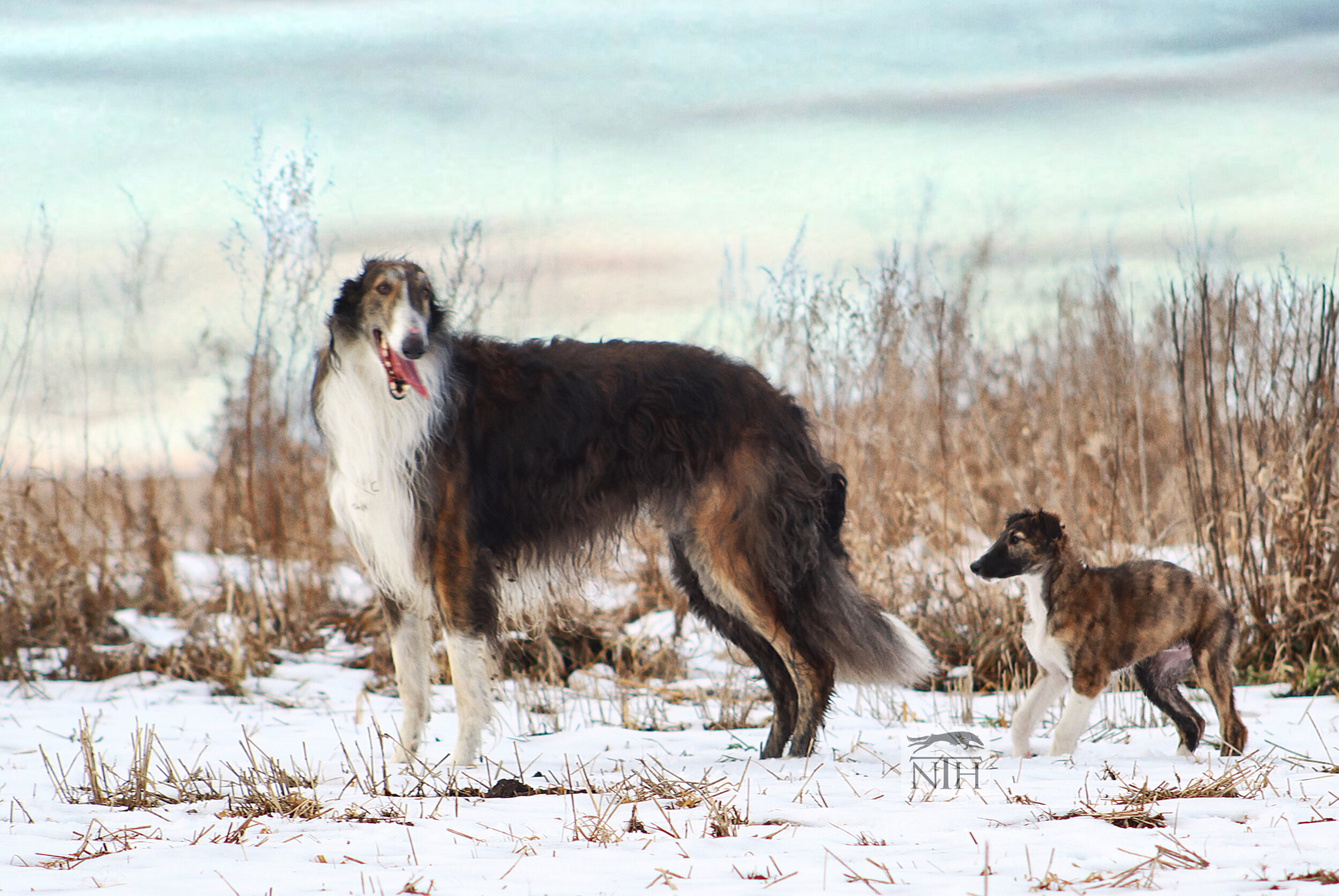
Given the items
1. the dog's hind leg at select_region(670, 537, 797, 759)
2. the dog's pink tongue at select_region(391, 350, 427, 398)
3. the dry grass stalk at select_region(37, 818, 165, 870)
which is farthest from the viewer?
the dog's hind leg at select_region(670, 537, 797, 759)

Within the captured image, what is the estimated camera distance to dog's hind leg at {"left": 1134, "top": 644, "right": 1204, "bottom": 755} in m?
4.29

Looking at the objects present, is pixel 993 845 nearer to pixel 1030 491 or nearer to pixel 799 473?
pixel 799 473

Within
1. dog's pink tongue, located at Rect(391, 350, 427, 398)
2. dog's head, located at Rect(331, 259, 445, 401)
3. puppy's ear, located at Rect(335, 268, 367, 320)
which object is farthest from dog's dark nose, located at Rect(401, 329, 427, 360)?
puppy's ear, located at Rect(335, 268, 367, 320)

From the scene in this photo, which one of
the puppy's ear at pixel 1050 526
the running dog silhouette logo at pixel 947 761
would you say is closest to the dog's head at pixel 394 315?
the running dog silhouette logo at pixel 947 761

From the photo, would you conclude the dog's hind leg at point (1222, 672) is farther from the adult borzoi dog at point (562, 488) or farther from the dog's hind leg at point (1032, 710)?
the adult borzoi dog at point (562, 488)

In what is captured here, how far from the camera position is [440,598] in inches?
168

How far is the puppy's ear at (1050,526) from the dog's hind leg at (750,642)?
1.15 metres

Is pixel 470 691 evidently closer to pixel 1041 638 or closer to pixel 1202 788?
pixel 1041 638

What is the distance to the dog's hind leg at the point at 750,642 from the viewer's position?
4.66 m

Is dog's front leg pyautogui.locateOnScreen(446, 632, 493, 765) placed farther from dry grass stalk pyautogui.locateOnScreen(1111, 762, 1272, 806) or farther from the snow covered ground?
dry grass stalk pyautogui.locateOnScreen(1111, 762, 1272, 806)

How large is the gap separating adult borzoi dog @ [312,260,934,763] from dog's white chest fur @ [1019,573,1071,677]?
A: 522mm

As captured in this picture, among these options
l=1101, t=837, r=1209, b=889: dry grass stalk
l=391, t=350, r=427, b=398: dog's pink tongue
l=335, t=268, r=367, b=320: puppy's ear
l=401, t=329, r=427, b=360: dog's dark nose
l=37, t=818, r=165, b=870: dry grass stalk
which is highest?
l=335, t=268, r=367, b=320: puppy's ear

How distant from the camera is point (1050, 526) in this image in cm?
445

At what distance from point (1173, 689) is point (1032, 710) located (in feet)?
1.94
